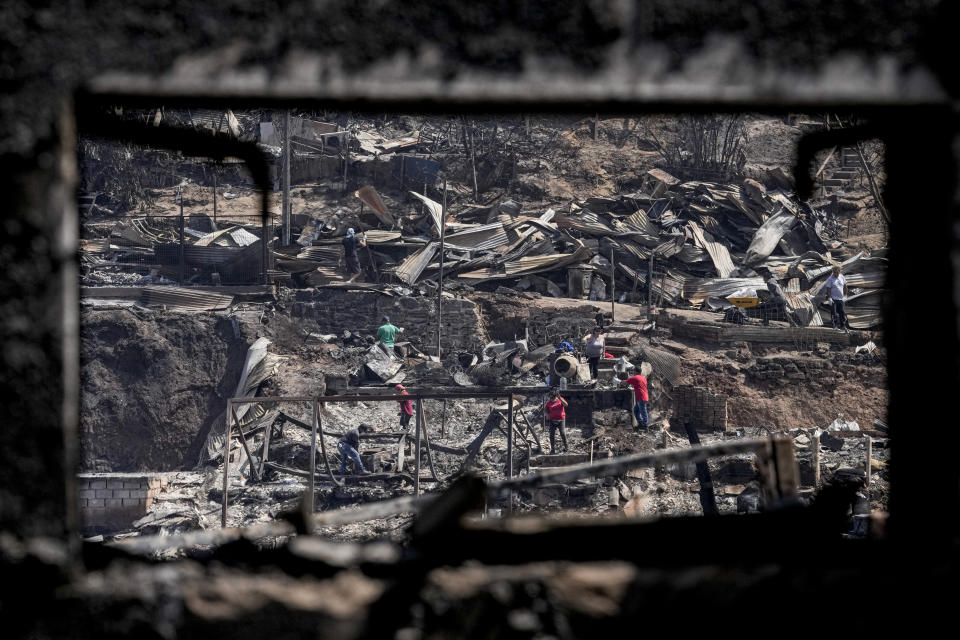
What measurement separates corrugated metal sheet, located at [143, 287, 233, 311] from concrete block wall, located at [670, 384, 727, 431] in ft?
34.7

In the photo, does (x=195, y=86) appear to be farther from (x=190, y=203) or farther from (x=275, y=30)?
(x=190, y=203)

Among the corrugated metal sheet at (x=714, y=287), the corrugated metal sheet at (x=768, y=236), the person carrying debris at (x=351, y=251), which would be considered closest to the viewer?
the corrugated metal sheet at (x=714, y=287)

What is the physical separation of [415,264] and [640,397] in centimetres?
829

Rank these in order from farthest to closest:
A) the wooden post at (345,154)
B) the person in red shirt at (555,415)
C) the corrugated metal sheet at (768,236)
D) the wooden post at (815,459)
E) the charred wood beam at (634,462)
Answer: the wooden post at (345,154) < the corrugated metal sheet at (768,236) < the person in red shirt at (555,415) < the wooden post at (815,459) < the charred wood beam at (634,462)

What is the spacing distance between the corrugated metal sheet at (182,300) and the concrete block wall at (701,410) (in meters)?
10.6

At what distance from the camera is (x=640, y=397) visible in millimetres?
15945

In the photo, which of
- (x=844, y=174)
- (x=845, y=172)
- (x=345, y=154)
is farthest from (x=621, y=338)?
(x=845, y=172)

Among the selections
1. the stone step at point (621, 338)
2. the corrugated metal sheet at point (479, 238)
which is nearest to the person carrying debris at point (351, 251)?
the corrugated metal sheet at point (479, 238)

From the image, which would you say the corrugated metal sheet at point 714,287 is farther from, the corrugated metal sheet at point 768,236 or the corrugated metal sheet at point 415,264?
the corrugated metal sheet at point 415,264

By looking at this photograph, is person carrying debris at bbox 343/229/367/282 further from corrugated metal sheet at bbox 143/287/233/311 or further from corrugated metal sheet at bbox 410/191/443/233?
corrugated metal sheet at bbox 143/287/233/311

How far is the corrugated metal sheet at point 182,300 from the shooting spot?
64.7 ft

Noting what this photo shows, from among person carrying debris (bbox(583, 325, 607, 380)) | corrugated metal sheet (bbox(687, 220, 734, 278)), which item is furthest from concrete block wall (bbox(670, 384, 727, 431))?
corrugated metal sheet (bbox(687, 220, 734, 278))

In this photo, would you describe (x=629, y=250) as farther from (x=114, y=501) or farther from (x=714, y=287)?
(x=114, y=501)
